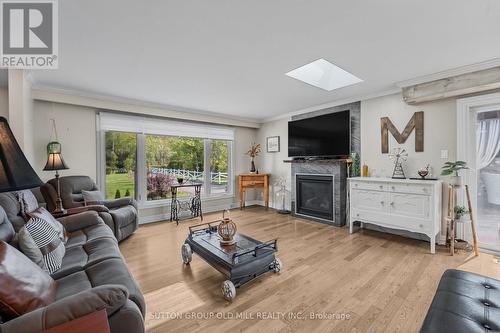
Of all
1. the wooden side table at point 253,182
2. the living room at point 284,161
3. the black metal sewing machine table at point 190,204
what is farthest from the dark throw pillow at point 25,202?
the wooden side table at point 253,182

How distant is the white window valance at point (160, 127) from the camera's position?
3.88 metres

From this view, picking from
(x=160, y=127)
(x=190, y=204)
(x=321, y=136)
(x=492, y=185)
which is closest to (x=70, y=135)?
(x=160, y=127)

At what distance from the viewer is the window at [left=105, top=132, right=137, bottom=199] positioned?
3977 millimetres

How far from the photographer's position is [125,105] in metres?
3.89

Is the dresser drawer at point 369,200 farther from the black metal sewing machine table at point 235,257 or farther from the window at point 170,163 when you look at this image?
the window at point 170,163

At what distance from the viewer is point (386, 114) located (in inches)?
142

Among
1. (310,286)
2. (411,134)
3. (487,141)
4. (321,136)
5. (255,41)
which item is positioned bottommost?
(310,286)

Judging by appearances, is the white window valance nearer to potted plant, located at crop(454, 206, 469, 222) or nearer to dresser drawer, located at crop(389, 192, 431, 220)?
dresser drawer, located at crop(389, 192, 431, 220)

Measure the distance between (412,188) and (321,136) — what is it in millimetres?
1850

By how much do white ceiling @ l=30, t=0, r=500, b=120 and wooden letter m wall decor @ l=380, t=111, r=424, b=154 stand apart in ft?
1.95

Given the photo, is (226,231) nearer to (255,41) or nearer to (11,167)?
(11,167)

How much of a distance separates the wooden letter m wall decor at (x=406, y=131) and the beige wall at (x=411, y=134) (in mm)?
44

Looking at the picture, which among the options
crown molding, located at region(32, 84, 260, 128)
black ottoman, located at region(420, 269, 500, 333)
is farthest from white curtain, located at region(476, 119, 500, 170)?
crown molding, located at region(32, 84, 260, 128)

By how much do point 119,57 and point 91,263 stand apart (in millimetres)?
2020
